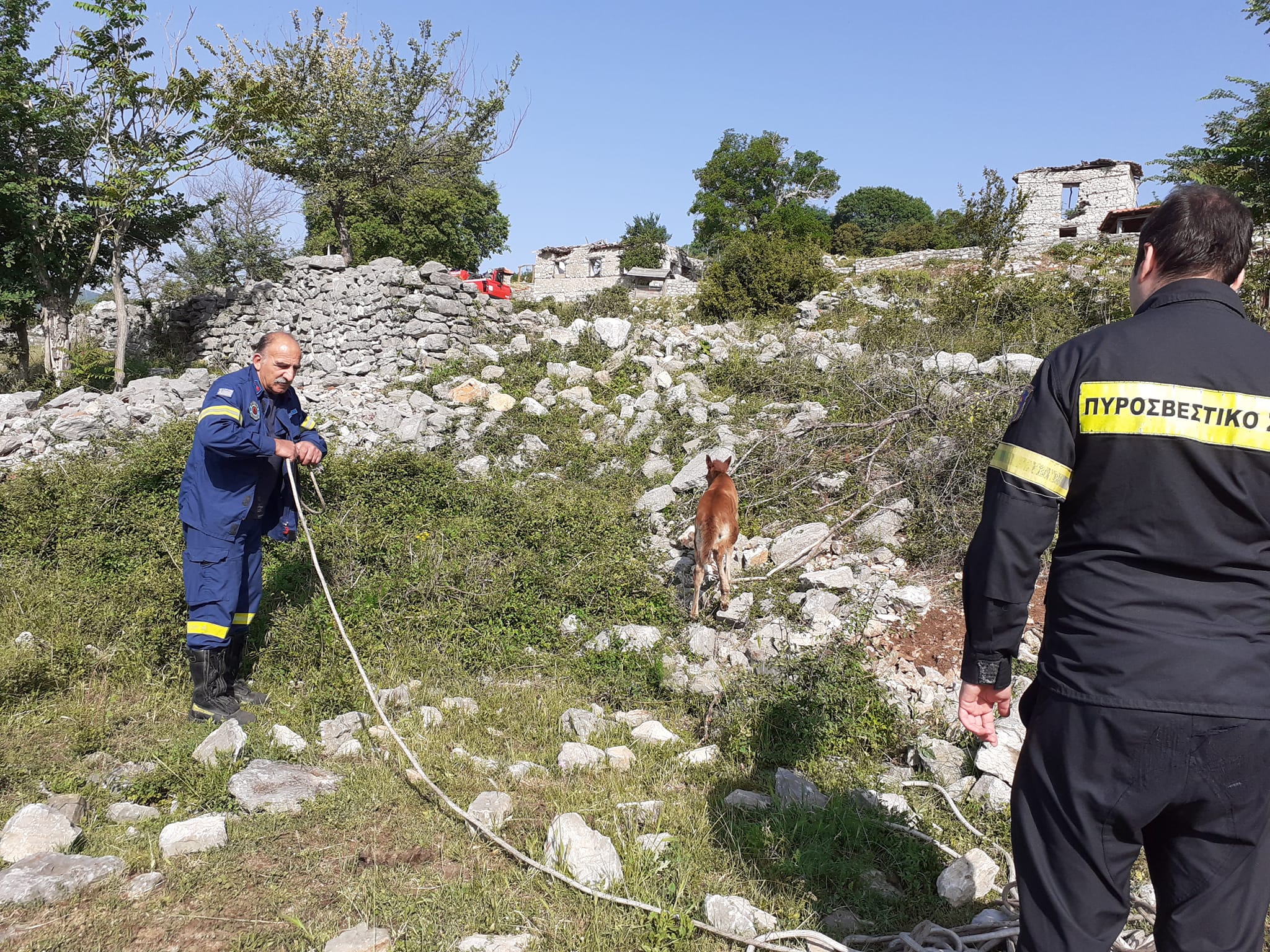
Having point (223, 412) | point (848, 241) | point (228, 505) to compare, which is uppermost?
point (848, 241)

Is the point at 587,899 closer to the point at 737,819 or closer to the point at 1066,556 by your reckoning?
the point at 737,819

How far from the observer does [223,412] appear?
420 cm

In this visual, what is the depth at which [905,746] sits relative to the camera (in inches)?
155

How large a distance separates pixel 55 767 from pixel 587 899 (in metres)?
2.82

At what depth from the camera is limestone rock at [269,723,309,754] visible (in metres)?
4.00

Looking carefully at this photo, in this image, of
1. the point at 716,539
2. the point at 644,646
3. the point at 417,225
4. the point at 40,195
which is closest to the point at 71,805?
the point at 644,646

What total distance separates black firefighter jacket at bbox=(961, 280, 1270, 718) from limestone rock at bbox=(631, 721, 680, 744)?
262 centimetres

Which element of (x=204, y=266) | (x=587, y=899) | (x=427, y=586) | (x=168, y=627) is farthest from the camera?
(x=204, y=266)

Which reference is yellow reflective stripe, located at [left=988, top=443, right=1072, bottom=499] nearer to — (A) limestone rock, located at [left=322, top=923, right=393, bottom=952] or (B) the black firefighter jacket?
(B) the black firefighter jacket

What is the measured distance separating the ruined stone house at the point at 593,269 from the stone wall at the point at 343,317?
47.5 ft

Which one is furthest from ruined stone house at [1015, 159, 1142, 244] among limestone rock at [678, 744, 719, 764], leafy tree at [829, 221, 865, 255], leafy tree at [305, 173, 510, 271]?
limestone rock at [678, 744, 719, 764]

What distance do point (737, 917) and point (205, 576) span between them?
3399 millimetres

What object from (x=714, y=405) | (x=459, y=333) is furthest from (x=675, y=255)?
(x=714, y=405)

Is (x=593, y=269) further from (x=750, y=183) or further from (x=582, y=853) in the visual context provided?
(x=582, y=853)
